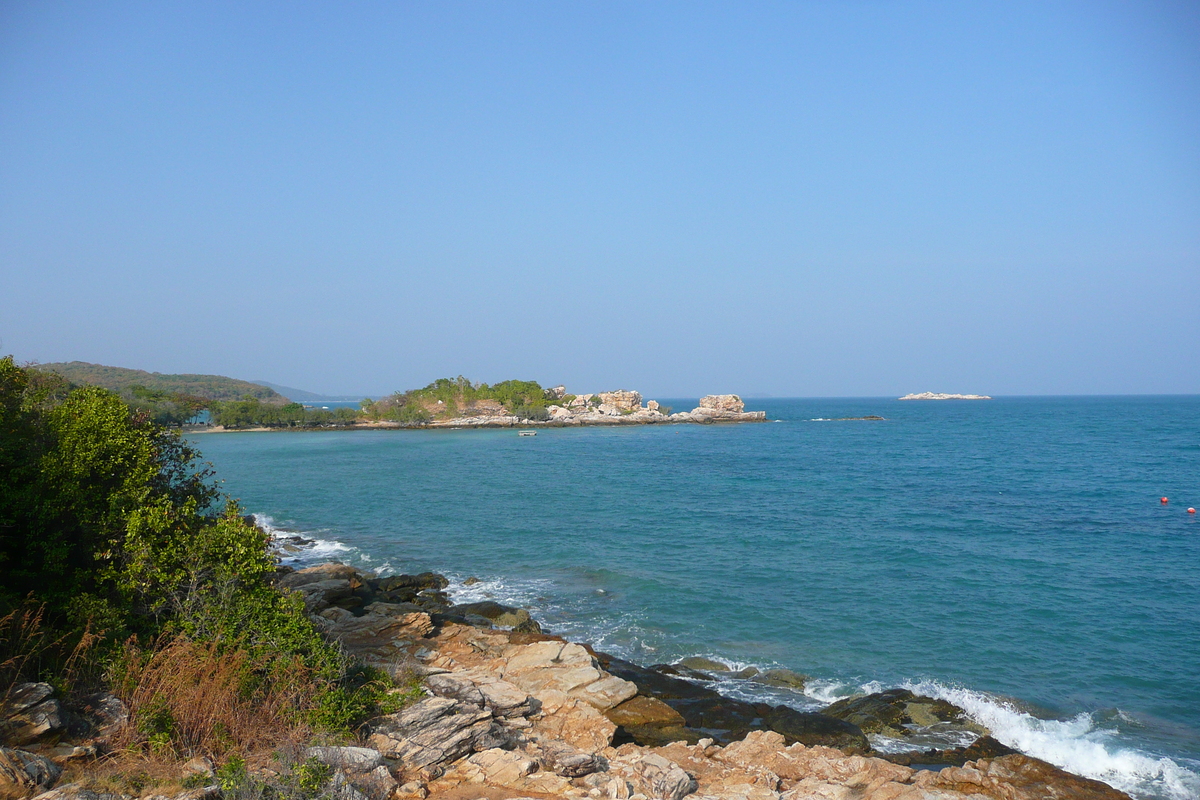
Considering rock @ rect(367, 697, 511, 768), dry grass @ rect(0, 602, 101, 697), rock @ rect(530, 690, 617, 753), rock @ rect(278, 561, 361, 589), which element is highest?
dry grass @ rect(0, 602, 101, 697)

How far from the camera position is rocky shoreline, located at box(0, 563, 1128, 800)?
9.49 meters

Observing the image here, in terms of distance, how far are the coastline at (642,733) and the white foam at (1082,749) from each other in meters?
0.52

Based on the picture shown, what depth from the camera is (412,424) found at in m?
123

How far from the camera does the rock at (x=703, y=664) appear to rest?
57.5 feet

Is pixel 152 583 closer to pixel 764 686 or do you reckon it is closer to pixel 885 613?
pixel 764 686

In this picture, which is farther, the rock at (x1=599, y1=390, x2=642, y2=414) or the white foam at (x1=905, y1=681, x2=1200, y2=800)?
the rock at (x1=599, y1=390, x2=642, y2=414)

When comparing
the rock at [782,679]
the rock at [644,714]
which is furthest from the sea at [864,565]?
the rock at [644,714]

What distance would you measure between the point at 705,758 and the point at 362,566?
19.9 m

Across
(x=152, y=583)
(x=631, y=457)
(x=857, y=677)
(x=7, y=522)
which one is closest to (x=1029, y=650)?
(x=857, y=677)

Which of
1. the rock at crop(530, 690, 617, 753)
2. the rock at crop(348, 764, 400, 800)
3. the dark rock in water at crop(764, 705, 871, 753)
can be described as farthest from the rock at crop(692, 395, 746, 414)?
the rock at crop(348, 764, 400, 800)

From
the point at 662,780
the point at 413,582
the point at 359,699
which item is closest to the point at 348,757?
the point at 359,699

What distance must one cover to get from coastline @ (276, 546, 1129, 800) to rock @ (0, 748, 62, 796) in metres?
4.18

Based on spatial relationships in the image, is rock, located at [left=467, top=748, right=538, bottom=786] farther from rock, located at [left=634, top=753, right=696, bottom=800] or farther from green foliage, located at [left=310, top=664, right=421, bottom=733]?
green foliage, located at [left=310, top=664, right=421, bottom=733]

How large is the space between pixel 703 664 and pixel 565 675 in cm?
443
